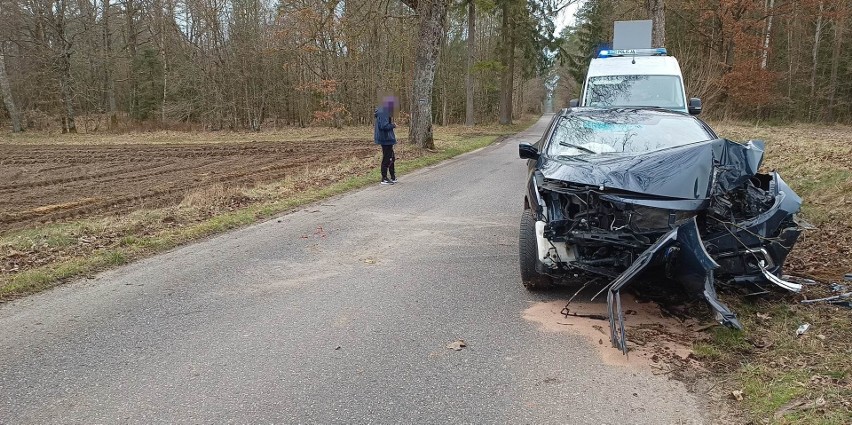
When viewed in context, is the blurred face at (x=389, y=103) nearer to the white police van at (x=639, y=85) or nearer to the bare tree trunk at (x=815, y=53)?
the white police van at (x=639, y=85)

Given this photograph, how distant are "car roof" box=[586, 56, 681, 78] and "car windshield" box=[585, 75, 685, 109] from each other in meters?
0.17

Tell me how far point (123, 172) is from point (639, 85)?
14.0 meters

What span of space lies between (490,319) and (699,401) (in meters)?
1.65

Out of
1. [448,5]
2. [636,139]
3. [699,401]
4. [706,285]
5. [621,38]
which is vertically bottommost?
[699,401]

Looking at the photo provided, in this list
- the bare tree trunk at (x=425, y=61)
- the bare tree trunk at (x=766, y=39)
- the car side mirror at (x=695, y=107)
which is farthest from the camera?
the bare tree trunk at (x=766, y=39)

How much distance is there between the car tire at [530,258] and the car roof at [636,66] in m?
7.00

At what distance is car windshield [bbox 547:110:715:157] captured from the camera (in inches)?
213

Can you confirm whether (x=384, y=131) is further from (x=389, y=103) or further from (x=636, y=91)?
(x=636, y=91)

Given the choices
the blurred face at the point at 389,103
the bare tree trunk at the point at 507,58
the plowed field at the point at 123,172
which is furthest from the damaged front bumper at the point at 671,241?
the bare tree trunk at the point at 507,58

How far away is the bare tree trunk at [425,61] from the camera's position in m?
15.5

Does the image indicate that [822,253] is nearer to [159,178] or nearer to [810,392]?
[810,392]

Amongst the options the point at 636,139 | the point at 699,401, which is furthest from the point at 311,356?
the point at 636,139

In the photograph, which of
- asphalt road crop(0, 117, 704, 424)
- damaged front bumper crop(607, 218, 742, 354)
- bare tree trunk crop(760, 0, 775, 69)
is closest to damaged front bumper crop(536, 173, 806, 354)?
damaged front bumper crop(607, 218, 742, 354)

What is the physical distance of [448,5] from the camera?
634 inches
